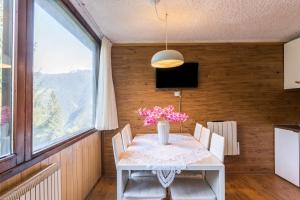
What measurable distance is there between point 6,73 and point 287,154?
4040 mm

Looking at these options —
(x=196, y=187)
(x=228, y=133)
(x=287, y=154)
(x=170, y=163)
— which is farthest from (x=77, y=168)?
(x=287, y=154)

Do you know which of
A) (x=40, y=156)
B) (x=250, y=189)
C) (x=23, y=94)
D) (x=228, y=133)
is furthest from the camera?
(x=228, y=133)

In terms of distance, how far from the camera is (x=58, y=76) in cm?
261

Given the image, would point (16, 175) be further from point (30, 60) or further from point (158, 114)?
point (158, 114)

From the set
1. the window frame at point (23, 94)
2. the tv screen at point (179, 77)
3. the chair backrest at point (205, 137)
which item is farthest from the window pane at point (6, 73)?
the tv screen at point (179, 77)

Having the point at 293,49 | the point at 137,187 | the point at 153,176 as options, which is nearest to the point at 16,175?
the point at 137,187

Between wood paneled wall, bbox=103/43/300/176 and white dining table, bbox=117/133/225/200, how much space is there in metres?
1.65

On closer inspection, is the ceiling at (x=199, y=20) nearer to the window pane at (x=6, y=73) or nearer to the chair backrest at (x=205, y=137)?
the window pane at (x=6, y=73)

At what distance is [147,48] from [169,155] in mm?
2449

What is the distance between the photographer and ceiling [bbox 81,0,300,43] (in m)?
2.78

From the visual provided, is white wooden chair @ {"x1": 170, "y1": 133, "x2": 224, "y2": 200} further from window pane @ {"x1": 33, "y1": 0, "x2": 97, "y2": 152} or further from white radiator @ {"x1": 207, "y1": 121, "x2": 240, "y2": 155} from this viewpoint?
white radiator @ {"x1": 207, "y1": 121, "x2": 240, "y2": 155}

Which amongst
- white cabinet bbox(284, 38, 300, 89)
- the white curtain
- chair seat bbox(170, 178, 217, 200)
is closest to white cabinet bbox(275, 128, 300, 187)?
white cabinet bbox(284, 38, 300, 89)

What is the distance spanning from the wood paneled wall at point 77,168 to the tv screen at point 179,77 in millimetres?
1470

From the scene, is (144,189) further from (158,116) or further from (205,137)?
(205,137)
